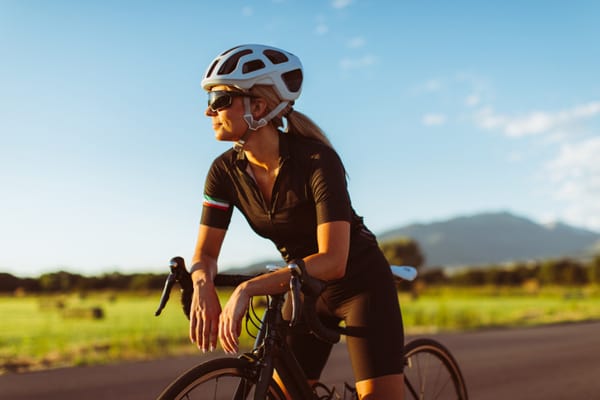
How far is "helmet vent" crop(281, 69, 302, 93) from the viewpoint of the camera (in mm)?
3502

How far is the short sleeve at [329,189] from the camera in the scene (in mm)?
3250

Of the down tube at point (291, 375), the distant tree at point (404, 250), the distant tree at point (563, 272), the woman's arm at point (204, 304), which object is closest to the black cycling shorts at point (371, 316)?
the down tube at point (291, 375)

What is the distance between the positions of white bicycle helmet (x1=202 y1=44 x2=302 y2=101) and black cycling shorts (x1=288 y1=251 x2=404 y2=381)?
869mm

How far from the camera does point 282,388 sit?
3498 millimetres

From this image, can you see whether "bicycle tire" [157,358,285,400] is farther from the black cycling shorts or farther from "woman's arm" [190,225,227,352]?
the black cycling shorts

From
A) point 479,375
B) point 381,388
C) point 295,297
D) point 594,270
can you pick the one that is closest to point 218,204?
point 295,297

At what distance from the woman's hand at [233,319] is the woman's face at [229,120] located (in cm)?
74

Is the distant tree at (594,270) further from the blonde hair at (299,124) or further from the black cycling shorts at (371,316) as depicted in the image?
the blonde hair at (299,124)

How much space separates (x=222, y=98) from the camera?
3.41m

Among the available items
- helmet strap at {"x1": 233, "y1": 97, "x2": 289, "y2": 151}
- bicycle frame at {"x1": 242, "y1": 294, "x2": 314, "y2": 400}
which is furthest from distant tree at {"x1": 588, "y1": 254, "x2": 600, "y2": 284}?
helmet strap at {"x1": 233, "y1": 97, "x2": 289, "y2": 151}

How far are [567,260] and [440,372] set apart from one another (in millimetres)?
36062

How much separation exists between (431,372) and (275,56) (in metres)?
2.44

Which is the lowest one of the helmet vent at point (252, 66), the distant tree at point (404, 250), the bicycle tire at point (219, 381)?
the bicycle tire at point (219, 381)

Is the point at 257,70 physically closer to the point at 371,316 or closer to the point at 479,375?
the point at 371,316
